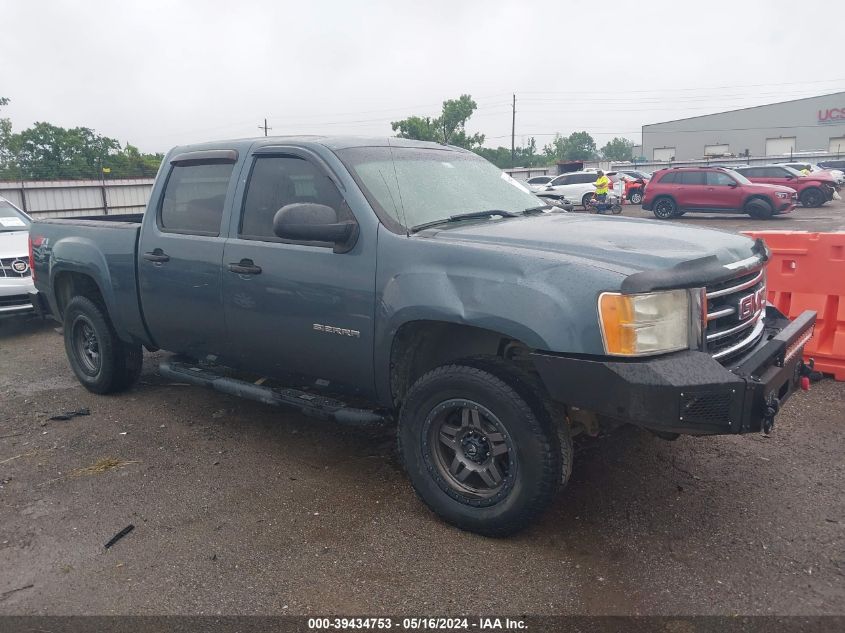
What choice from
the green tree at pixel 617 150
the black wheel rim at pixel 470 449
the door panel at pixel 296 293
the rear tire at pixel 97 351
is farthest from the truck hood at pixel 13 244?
the green tree at pixel 617 150

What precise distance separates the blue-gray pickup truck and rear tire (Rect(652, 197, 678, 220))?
62.5 ft

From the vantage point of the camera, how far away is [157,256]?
4691 millimetres

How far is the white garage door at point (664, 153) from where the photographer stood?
76000 mm

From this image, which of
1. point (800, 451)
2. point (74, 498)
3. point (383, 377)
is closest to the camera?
point (383, 377)

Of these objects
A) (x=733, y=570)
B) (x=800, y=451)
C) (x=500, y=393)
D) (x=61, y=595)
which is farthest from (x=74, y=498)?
(x=800, y=451)

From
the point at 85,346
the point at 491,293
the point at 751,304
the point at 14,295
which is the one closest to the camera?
the point at 491,293

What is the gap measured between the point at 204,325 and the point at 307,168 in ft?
4.13

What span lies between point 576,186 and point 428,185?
2438 centimetres

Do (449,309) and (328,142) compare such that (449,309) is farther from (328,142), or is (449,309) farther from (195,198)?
(195,198)

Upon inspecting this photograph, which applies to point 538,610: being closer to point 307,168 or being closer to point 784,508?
point 784,508

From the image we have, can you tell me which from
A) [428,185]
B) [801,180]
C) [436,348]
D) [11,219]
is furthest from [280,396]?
[801,180]

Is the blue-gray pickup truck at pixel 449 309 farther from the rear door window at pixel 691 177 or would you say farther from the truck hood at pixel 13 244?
the rear door window at pixel 691 177

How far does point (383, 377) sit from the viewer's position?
3.63m

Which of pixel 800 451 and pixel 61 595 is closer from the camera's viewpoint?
pixel 61 595
